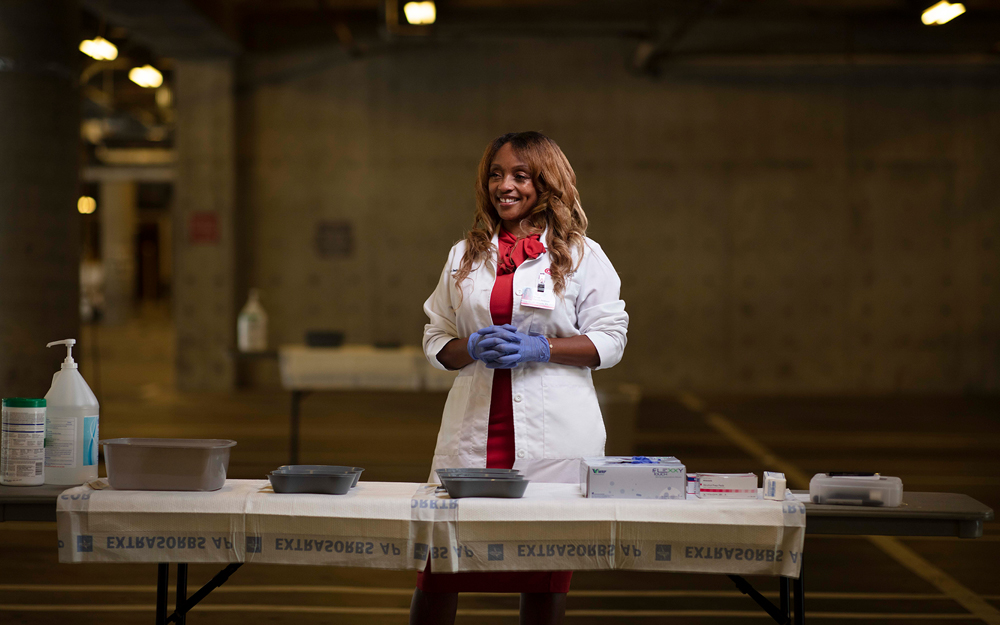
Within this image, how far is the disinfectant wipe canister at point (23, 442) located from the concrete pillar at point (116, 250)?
19710mm

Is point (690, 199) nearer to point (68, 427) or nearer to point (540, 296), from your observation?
point (540, 296)

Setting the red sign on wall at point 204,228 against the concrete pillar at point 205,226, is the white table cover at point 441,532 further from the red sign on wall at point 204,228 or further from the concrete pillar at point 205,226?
the red sign on wall at point 204,228

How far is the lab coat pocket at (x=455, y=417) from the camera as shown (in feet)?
6.88

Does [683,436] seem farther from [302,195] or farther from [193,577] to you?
[302,195]

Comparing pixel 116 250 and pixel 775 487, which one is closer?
pixel 775 487

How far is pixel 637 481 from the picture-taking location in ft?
5.84

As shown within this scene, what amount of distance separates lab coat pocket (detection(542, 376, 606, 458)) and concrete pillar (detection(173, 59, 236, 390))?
300 inches

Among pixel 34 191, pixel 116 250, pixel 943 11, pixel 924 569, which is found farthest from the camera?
pixel 116 250

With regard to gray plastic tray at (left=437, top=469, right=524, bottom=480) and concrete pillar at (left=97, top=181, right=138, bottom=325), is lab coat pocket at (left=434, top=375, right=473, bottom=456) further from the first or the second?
concrete pillar at (left=97, top=181, right=138, bottom=325)

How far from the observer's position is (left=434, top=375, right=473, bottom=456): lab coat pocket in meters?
2.10

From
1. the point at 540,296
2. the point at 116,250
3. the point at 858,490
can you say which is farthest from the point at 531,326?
the point at 116,250

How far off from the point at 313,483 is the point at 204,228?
311 inches

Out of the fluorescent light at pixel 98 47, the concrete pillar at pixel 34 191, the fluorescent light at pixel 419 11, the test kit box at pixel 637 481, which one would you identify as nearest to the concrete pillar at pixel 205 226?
the fluorescent light at pixel 98 47

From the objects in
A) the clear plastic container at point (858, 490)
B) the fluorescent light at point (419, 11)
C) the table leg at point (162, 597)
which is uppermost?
the fluorescent light at point (419, 11)
